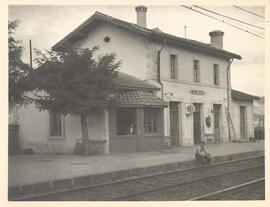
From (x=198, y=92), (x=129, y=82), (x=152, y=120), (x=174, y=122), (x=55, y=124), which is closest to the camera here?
(x=129, y=82)

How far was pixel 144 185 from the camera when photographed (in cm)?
1142

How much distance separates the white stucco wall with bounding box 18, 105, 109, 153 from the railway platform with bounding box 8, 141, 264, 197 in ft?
5.99

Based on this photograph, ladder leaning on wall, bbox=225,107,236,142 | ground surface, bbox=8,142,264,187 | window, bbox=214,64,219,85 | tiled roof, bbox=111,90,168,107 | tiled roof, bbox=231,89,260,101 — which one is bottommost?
ground surface, bbox=8,142,264,187

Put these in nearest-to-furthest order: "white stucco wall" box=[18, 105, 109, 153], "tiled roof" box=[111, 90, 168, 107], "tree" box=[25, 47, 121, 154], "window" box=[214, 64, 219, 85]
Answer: "tree" box=[25, 47, 121, 154]
"tiled roof" box=[111, 90, 168, 107]
"white stucco wall" box=[18, 105, 109, 153]
"window" box=[214, 64, 219, 85]

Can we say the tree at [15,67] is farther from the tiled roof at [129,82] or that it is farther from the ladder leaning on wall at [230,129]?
the ladder leaning on wall at [230,129]

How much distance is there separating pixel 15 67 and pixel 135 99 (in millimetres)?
8721

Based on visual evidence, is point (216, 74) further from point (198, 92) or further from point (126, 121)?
point (126, 121)

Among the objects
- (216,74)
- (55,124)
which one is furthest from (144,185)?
(216,74)

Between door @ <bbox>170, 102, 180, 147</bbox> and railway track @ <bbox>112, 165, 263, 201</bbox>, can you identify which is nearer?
railway track @ <bbox>112, 165, 263, 201</bbox>

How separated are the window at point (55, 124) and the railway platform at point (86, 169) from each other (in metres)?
3.53

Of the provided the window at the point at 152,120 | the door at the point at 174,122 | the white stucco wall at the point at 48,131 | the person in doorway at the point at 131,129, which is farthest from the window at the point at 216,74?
the white stucco wall at the point at 48,131

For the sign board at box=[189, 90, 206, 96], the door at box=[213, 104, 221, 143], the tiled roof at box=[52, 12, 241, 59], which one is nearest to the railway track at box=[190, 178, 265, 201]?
the tiled roof at box=[52, 12, 241, 59]

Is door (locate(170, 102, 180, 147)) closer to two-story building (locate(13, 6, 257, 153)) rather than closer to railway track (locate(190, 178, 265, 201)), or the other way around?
two-story building (locate(13, 6, 257, 153))

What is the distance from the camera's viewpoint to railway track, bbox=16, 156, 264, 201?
31.8 ft
